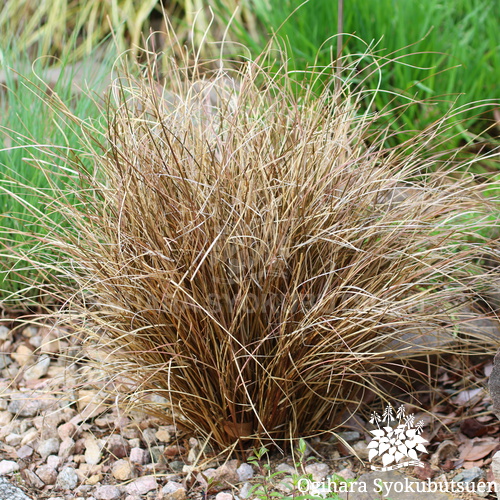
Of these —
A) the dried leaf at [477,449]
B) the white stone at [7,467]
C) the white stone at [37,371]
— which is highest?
the white stone at [37,371]

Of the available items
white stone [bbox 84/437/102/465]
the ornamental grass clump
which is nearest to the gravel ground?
white stone [bbox 84/437/102/465]

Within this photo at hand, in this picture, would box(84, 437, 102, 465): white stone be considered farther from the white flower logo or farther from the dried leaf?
the dried leaf

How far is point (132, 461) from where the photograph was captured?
1.99 metres

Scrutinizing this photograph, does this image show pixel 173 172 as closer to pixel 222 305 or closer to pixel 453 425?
pixel 222 305

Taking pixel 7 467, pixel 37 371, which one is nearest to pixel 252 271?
pixel 7 467

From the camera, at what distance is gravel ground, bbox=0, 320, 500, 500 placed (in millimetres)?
1860

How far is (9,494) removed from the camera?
1.83m

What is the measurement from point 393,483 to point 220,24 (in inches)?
150

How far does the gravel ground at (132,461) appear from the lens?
1.86 metres

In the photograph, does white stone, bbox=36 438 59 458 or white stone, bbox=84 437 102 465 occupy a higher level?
white stone, bbox=36 438 59 458

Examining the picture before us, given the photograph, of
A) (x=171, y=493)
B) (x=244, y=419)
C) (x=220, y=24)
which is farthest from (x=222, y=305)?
(x=220, y=24)

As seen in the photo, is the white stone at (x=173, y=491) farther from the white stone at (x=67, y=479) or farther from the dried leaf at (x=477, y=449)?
the dried leaf at (x=477, y=449)

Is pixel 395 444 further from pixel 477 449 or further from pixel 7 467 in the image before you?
pixel 7 467

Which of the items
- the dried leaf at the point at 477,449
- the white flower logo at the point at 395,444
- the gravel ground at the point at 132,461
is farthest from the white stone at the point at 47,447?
the dried leaf at the point at 477,449
